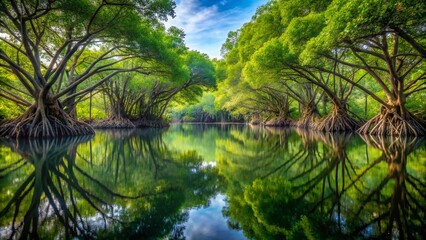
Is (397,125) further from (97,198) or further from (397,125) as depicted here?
(97,198)

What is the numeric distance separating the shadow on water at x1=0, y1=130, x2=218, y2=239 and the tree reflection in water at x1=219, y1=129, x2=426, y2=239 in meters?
0.65

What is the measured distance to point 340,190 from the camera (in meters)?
3.51

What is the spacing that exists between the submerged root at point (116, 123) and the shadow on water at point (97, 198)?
1893 centimetres

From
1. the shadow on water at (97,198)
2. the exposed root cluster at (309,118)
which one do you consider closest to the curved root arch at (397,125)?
the exposed root cluster at (309,118)

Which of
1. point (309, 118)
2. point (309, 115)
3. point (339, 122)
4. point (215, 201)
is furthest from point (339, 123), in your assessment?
point (215, 201)

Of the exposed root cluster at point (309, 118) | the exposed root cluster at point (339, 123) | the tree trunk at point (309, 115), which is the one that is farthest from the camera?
the tree trunk at point (309, 115)

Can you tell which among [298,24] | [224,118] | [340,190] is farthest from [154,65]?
[224,118]

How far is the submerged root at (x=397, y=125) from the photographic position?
39.0 ft

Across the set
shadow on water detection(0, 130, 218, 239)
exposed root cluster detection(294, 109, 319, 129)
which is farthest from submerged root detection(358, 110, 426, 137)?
shadow on water detection(0, 130, 218, 239)

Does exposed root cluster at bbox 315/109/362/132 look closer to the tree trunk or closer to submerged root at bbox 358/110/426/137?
submerged root at bbox 358/110/426/137

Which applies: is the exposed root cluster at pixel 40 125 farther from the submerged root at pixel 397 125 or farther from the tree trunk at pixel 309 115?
the tree trunk at pixel 309 115

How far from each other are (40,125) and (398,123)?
1609cm

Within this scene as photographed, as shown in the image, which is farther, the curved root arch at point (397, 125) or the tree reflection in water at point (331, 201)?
the curved root arch at point (397, 125)

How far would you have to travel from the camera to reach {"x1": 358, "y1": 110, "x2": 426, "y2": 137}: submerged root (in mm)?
11891
